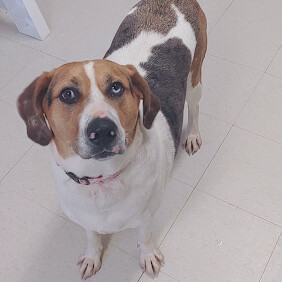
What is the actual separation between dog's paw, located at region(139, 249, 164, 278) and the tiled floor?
31mm

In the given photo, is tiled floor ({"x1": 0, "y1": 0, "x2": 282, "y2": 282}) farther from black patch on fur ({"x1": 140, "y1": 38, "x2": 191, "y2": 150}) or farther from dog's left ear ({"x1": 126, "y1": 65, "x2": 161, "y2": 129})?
dog's left ear ({"x1": 126, "y1": 65, "x2": 161, "y2": 129})

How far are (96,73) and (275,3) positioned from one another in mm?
2076

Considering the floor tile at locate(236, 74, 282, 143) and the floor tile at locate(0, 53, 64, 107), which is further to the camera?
the floor tile at locate(0, 53, 64, 107)

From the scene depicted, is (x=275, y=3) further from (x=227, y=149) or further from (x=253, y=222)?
(x=253, y=222)

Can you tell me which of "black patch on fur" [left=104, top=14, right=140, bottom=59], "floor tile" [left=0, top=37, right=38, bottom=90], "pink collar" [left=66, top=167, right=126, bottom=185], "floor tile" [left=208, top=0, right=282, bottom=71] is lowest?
"floor tile" [left=208, top=0, right=282, bottom=71]

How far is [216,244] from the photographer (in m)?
1.87

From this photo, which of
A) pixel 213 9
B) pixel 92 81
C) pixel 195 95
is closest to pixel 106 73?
pixel 92 81

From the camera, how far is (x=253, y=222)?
6.30ft

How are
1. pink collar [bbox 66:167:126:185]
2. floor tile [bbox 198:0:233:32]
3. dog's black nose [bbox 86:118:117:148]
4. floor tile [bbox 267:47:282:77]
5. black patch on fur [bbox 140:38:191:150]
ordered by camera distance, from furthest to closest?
floor tile [bbox 198:0:233:32], floor tile [bbox 267:47:282:77], black patch on fur [bbox 140:38:191:150], pink collar [bbox 66:167:126:185], dog's black nose [bbox 86:118:117:148]

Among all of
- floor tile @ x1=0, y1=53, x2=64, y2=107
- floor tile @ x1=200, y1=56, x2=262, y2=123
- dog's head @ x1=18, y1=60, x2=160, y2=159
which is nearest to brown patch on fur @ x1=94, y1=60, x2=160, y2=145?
dog's head @ x1=18, y1=60, x2=160, y2=159

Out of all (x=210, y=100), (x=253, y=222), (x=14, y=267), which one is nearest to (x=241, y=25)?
(x=210, y=100)

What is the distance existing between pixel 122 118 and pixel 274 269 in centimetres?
108

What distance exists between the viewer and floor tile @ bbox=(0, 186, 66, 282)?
1858 mm

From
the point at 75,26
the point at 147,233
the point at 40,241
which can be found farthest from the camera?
the point at 75,26
